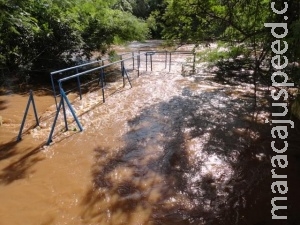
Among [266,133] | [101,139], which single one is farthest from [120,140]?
[266,133]

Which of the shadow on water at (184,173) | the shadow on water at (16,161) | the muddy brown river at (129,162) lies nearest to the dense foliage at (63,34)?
the muddy brown river at (129,162)

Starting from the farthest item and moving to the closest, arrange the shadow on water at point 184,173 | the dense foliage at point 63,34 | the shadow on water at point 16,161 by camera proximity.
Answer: the dense foliage at point 63,34, the shadow on water at point 16,161, the shadow on water at point 184,173

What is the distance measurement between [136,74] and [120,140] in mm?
6690

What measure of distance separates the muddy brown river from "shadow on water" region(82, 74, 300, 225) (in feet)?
0.05

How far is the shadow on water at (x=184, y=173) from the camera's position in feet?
12.4

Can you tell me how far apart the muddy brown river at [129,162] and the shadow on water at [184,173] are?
16mm

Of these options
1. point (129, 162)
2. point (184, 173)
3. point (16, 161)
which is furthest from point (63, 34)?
point (184, 173)

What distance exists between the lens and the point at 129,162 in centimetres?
504

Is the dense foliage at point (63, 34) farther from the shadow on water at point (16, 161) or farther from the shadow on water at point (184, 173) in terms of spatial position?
the shadow on water at point (184, 173)

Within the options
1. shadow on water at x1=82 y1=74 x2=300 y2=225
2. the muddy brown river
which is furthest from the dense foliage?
shadow on water at x1=82 y1=74 x2=300 y2=225

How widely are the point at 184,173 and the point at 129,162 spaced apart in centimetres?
102

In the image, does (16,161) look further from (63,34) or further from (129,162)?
(63,34)

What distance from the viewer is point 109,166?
16.0 ft

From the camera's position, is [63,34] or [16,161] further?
[63,34]
